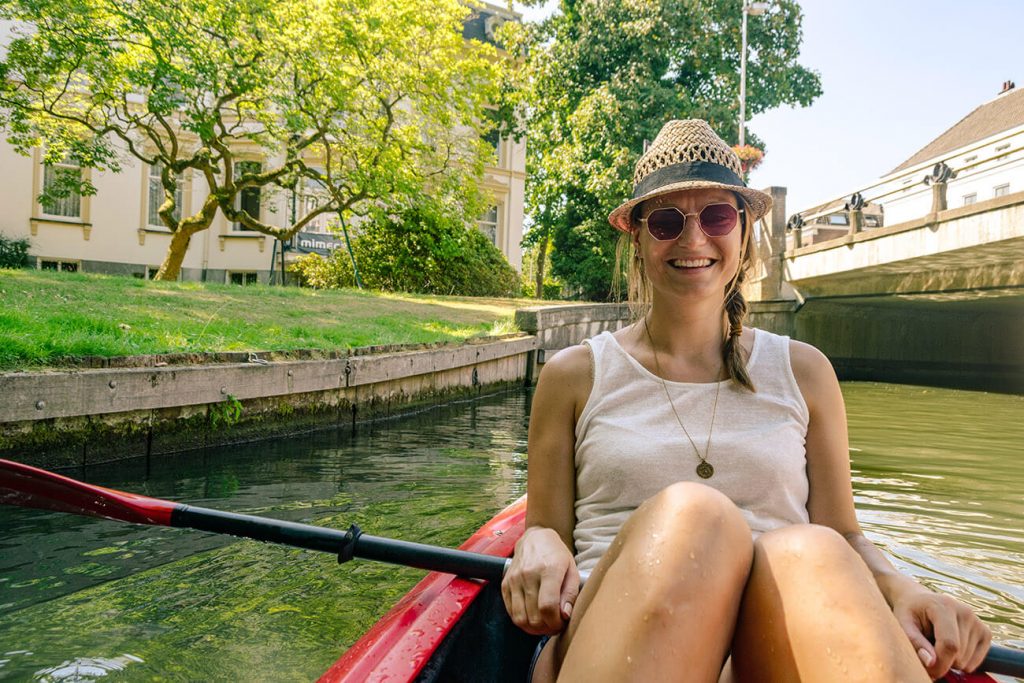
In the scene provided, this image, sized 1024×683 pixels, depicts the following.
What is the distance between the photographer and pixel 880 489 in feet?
19.0

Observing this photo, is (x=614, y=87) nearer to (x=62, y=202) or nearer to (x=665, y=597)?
(x=62, y=202)

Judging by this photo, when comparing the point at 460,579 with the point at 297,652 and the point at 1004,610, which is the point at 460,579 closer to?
the point at 297,652

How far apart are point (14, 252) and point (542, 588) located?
63.3ft

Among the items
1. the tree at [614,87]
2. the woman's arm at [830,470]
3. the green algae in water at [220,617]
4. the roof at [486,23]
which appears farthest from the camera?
the roof at [486,23]

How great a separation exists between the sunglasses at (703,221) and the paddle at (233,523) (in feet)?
2.78

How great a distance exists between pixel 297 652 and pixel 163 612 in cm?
61

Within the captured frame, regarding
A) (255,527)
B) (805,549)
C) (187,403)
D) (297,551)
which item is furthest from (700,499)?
(187,403)

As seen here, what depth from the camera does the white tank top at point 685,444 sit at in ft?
5.88

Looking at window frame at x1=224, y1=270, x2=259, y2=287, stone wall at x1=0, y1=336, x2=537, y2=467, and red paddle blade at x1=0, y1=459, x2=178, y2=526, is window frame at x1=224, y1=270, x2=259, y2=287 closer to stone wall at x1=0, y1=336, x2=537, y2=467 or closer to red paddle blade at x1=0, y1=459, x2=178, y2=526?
stone wall at x1=0, y1=336, x2=537, y2=467

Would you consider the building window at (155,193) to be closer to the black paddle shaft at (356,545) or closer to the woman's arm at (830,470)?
the black paddle shaft at (356,545)

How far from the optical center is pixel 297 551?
13.1 ft

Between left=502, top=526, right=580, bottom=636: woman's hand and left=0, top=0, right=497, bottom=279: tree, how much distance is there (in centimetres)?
858

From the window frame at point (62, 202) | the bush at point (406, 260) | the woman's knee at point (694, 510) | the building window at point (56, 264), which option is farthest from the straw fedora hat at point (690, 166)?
the building window at point (56, 264)

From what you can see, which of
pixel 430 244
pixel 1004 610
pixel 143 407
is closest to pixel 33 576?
pixel 143 407
